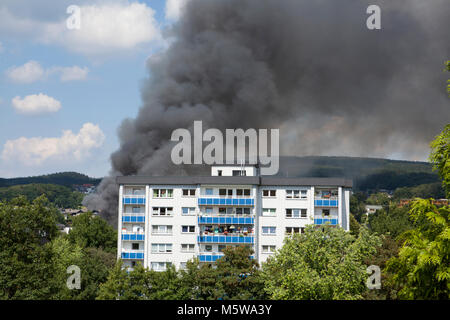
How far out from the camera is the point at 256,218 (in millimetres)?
41500

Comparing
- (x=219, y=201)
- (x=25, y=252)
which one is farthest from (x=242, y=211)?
(x=25, y=252)

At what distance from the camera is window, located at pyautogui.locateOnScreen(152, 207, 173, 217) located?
139ft

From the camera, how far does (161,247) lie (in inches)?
1651

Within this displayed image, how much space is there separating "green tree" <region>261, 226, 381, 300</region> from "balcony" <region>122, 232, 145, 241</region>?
19.4m

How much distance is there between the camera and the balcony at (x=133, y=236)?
4219cm

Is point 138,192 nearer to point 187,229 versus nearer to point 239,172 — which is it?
point 187,229

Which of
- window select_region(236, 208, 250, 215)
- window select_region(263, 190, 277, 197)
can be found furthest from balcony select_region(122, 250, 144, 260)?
window select_region(263, 190, 277, 197)

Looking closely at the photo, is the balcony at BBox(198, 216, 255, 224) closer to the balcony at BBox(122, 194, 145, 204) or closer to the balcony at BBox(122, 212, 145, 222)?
the balcony at BBox(122, 212, 145, 222)

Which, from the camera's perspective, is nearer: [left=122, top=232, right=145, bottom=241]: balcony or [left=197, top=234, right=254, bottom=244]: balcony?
[left=197, top=234, right=254, bottom=244]: balcony

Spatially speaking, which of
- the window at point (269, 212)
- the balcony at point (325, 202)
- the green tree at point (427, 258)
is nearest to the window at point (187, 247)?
the window at point (269, 212)

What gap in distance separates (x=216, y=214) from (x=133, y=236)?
7493 millimetres

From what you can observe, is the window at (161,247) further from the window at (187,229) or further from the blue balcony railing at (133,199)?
the blue balcony railing at (133,199)
